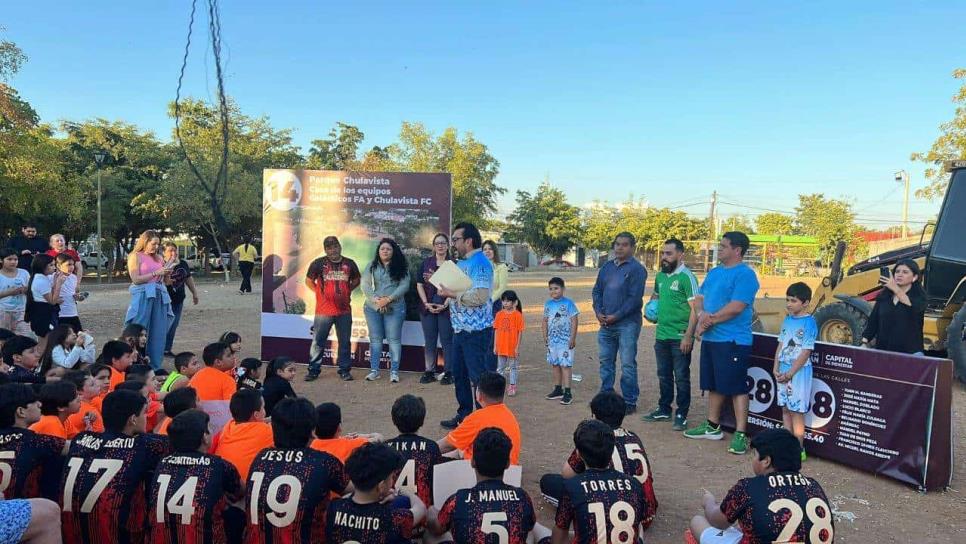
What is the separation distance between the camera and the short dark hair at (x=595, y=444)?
3.03 m

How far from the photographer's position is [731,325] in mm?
5398

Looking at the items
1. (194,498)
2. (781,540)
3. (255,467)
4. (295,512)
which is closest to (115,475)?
(194,498)

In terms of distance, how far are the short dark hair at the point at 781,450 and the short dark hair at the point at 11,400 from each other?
12.3ft

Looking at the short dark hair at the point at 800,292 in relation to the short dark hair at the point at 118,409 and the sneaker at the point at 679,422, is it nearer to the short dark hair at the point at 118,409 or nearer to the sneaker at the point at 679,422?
the sneaker at the point at 679,422

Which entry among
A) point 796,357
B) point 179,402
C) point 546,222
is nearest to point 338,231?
point 179,402

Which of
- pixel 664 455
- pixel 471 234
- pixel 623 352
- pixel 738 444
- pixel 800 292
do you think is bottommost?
pixel 664 455

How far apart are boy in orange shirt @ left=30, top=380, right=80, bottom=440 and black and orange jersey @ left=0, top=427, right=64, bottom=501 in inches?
11.1

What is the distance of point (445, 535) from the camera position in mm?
3248

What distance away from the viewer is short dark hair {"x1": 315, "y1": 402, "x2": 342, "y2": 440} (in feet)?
11.5

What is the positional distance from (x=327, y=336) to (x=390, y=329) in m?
0.92

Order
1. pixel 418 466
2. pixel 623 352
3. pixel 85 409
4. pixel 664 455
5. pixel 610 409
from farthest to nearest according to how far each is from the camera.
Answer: pixel 623 352 < pixel 664 455 < pixel 85 409 < pixel 610 409 < pixel 418 466

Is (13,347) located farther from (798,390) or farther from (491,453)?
(798,390)

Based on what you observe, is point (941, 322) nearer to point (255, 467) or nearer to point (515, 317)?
point (515, 317)

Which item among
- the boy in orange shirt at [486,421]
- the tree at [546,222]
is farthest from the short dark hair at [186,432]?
the tree at [546,222]
